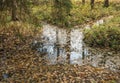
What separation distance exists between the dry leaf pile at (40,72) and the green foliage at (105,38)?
2.99 m

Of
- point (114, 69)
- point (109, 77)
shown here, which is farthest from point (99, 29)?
point (109, 77)

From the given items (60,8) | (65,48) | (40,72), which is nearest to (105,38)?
(65,48)

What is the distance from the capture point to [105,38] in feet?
46.2

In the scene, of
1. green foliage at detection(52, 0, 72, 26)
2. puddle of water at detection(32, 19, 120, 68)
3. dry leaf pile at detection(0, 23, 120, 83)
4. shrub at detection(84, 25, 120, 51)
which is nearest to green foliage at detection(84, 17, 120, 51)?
shrub at detection(84, 25, 120, 51)

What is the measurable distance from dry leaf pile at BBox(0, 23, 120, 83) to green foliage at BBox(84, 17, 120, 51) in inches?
118

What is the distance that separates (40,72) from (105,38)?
16.1 ft

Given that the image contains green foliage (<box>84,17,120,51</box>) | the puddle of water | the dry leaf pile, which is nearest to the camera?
the dry leaf pile

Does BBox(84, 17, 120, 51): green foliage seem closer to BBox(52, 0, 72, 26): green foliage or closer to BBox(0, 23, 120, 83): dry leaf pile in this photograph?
BBox(52, 0, 72, 26): green foliage

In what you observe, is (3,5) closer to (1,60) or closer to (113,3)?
(1,60)

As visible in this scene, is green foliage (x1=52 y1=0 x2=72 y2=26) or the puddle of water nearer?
the puddle of water

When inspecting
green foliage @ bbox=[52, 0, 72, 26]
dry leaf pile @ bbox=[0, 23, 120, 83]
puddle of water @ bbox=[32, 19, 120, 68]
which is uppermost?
green foliage @ bbox=[52, 0, 72, 26]

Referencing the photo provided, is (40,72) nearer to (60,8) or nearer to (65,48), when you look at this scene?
(60,8)

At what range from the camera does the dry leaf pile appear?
9.84 m

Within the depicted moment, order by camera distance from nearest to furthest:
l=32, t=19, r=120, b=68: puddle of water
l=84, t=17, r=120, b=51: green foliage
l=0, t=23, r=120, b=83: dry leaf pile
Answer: l=0, t=23, r=120, b=83: dry leaf pile
l=32, t=19, r=120, b=68: puddle of water
l=84, t=17, r=120, b=51: green foliage
